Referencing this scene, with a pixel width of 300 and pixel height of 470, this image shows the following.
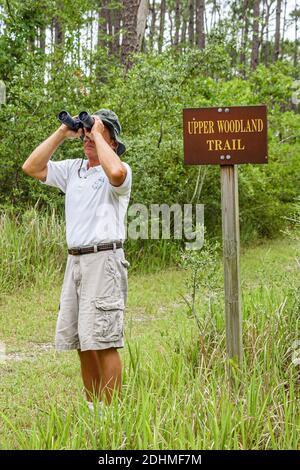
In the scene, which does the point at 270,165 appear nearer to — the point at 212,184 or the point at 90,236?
the point at 212,184

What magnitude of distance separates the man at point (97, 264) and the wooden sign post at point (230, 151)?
63cm

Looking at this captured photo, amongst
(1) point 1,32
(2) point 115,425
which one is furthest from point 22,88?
(2) point 115,425

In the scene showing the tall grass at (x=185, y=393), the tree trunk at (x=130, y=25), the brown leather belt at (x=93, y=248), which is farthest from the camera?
the tree trunk at (x=130, y=25)

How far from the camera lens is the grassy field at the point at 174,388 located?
3486 mm

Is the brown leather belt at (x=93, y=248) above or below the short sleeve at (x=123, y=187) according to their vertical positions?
below

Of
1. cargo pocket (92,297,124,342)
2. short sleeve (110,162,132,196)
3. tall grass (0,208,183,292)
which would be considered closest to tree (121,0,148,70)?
tall grass (0,208,183,292)

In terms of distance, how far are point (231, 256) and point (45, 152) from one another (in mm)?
Result: 1294

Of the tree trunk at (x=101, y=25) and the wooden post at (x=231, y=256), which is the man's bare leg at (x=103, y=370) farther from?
the tree trunk at (x=101, y=25)

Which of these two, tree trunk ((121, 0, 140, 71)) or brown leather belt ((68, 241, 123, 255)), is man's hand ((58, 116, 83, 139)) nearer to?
brown leather belt ((68, 241, 123, 255))

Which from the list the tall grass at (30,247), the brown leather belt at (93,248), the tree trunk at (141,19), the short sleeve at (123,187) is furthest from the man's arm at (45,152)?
the tree trunk at (141,19)

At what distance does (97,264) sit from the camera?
4.06 meters

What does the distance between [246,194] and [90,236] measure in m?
8.61

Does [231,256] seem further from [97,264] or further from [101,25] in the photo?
[101,25]

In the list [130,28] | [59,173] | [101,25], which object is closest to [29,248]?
[59,173]
